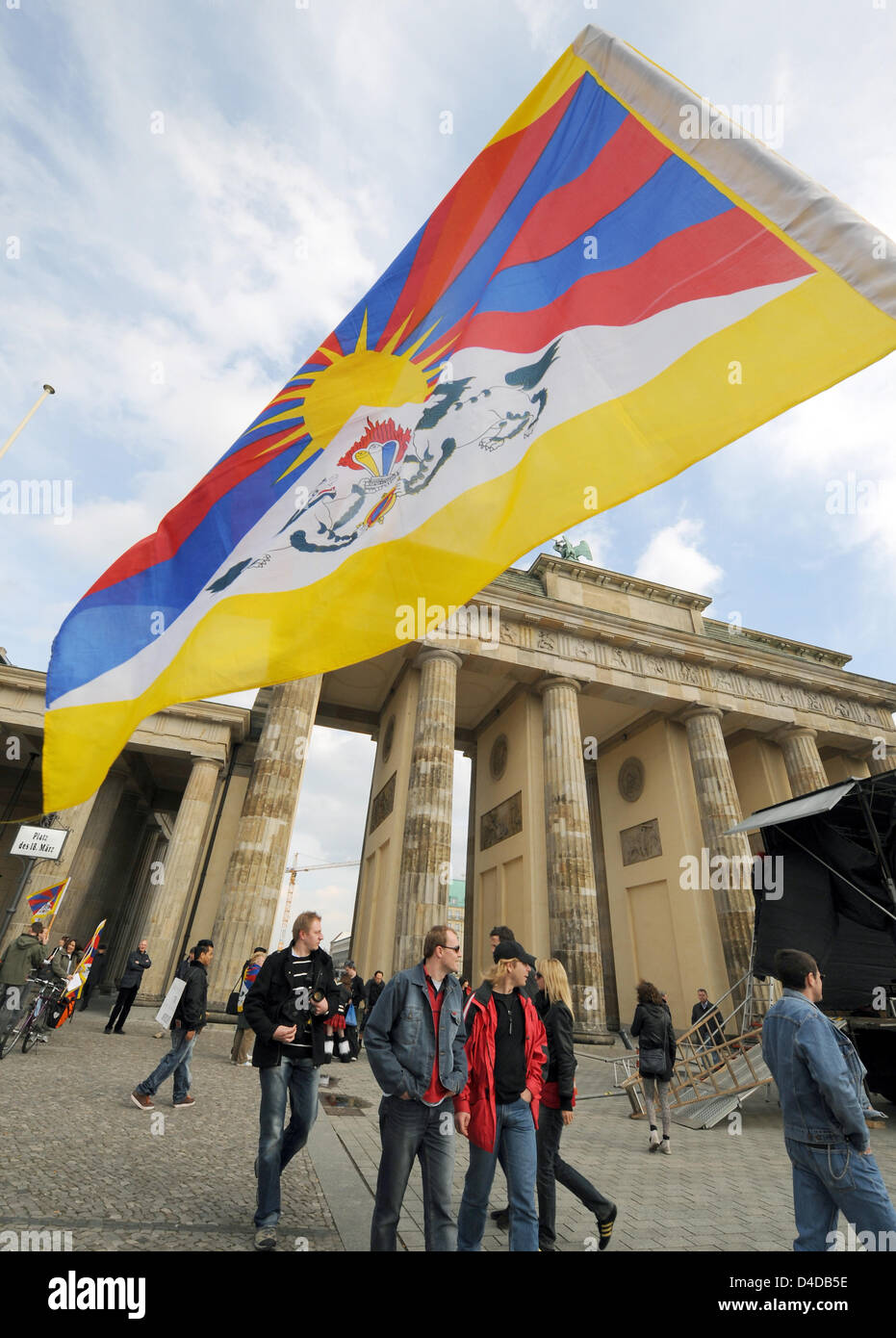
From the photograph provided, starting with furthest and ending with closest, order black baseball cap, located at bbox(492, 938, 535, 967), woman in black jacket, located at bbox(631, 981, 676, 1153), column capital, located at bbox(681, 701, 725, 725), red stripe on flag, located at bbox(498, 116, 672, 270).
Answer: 1. column capital, located at bbox(681, 701, 725, 725)
2. woman in black jacket, located at bbox(631, 981, 676, 1153)
3. black baseball cap, located at bbox(492, 938, 535, 967)
4. red stripe on flag, located at bbox(498, 116, 672, 270)

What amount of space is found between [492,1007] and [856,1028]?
29.8ft

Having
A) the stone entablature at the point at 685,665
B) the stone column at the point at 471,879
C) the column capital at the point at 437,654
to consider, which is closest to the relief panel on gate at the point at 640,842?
the stone entablature at the point at 685,665

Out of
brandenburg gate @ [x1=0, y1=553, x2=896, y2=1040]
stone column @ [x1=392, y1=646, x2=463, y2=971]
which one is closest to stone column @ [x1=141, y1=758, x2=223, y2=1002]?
brandenburg gate @ [x1=0, y1=553, x2=896, y2=1040]

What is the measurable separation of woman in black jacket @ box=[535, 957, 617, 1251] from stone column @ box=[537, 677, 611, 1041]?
1323 centimetres

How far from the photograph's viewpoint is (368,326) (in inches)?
169

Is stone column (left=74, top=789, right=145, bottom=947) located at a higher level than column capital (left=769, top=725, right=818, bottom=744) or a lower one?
lower

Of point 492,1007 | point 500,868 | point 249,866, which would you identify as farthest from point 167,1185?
point 500,868

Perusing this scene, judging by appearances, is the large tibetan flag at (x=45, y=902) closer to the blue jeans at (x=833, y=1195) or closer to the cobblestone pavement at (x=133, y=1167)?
the cobblestone pavement at (x=133, y=1167)

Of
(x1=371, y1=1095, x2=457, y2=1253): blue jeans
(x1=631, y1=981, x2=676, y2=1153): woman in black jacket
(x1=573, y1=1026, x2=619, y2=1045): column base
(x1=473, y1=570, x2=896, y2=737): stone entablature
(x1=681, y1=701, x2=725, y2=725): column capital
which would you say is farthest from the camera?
(x1=681, y1=701, x2=725, y2=725): column capital

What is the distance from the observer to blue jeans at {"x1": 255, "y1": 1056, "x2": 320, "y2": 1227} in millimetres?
3412

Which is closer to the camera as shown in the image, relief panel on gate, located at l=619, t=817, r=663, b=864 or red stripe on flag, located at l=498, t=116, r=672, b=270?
red stripe on flag, located at l=498, t=116, r=672, b=270

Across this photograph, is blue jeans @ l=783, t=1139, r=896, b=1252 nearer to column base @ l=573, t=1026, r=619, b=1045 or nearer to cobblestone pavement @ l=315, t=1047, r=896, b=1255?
cobblestone pavement @ l=315, t=1047, r=896, b=1255

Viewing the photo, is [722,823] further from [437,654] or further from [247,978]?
[247,978]
